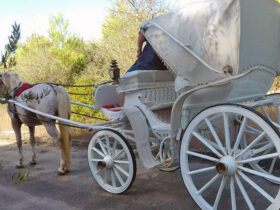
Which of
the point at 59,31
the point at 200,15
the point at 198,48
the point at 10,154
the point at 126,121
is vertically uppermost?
the point at 59,31

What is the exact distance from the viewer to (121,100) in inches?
177

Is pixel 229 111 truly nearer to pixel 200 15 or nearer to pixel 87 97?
pixel 200 15

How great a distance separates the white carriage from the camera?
246cm

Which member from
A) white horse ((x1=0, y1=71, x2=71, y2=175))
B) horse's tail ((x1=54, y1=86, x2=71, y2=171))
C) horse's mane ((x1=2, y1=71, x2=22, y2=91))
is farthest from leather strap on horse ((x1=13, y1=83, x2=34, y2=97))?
horse's tail ((x1=54, y1=86, x2=71, y2=171))

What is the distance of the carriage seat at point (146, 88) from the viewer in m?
3.60

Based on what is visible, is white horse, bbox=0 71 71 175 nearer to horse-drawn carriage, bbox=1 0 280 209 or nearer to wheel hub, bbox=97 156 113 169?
horse-drawn carriage, bbox=1 0 280 209

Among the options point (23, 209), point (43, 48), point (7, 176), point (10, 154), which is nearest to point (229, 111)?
point (23, 209)

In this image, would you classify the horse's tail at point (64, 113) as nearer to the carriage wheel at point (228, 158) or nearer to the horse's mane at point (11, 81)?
the horse's mane at point (11, 81)

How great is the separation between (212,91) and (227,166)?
2.49ft

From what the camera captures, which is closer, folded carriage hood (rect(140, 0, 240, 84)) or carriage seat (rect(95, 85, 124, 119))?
folded carriage hood (rect(140, 0, 240, 84))

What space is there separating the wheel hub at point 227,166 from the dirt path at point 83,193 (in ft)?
2.97

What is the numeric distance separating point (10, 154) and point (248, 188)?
5605 mm

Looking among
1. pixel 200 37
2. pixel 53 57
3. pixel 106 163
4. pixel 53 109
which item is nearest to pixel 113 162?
pixel 106 163

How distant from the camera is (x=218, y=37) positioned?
258cm
